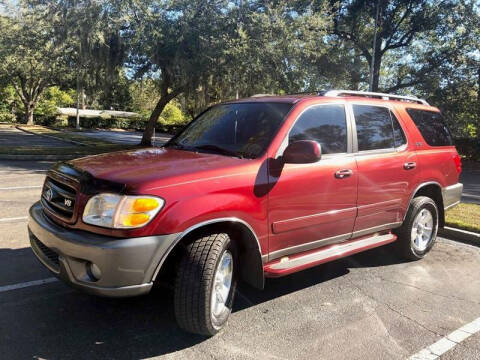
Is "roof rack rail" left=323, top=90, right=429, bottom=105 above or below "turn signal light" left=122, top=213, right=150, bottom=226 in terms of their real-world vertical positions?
above

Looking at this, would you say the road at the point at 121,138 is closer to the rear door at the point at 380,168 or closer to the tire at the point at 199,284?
the rear door at the point at 380,168

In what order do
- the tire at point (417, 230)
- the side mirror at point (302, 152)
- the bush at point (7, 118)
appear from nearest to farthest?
the side mirror at point (302, 152) → the tire at point (417, 230) → the bush at point (7, 118)

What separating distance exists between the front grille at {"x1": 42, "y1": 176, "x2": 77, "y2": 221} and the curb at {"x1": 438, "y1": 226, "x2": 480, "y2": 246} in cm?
554

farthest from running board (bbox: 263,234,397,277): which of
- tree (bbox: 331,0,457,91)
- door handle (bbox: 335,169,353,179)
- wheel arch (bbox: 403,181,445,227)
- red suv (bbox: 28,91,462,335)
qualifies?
tree (bbox: 331,0,457,91)

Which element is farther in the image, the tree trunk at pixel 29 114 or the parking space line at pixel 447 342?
the tree trunk at pixel 29 114

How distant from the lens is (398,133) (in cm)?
500

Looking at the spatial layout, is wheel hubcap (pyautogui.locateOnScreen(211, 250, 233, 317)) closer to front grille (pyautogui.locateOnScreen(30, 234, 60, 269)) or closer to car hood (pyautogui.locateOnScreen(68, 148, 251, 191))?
car hood (pyautogui.locateOnScreen(68, 148, 251, 191))

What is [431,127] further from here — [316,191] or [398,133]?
[316,191]

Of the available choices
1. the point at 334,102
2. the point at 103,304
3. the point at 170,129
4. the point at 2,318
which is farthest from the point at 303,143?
the point at 170,129

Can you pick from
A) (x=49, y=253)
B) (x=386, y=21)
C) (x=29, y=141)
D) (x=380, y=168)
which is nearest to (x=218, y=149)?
(x=49, y=253)

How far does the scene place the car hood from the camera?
121 inches

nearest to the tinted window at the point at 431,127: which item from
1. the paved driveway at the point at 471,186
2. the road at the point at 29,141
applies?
the paved driveway at the point at 471,186

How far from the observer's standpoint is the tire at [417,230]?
5125mm

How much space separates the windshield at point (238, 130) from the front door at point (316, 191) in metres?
0.22
